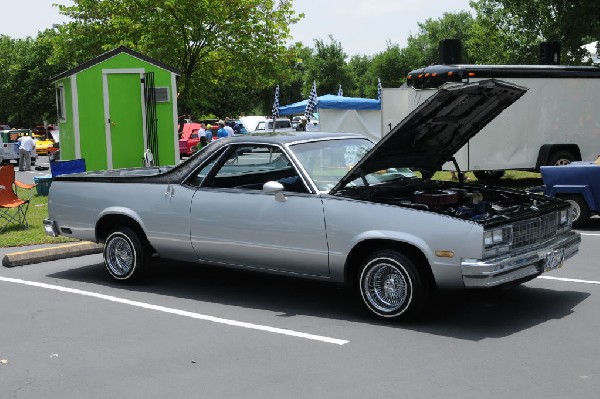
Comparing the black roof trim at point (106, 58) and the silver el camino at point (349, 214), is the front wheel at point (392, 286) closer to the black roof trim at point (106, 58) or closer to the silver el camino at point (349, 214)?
the silver el camino at point (349, 214)

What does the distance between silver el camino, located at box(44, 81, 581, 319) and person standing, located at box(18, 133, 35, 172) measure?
963 inches

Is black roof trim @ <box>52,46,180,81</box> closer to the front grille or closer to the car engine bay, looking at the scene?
the car engine bay

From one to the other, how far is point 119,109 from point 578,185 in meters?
9.74

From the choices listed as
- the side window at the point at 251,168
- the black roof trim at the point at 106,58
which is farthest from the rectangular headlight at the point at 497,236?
the black roof trim at the point at 106,58

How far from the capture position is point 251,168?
795cm

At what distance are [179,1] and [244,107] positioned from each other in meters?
50.0

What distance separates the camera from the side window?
7.44 meters

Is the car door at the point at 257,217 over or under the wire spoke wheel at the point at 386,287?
over

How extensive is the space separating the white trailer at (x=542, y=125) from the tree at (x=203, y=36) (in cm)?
1397

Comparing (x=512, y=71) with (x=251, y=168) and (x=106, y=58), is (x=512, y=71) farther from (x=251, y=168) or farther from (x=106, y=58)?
(x=251, y=168)

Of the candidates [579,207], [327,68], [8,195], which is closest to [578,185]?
[579,207]

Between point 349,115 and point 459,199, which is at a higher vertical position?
point 349,115

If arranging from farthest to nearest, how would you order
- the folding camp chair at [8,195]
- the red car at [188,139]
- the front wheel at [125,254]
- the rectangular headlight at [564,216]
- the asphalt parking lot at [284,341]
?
the red car at [188,139]
the folding camp chair at [8,195]
the front wheel at [125,254]
the rectangular headlight at [564,216]
the asphalt parking lot at [284,341]

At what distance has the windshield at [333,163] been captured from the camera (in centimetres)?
705
